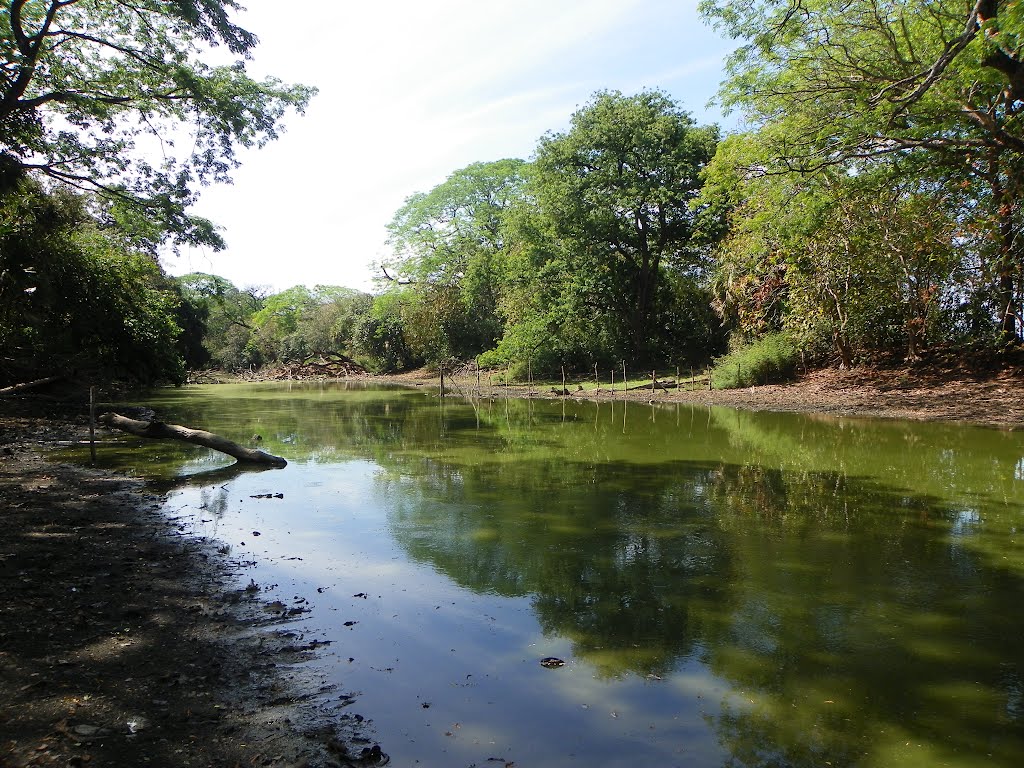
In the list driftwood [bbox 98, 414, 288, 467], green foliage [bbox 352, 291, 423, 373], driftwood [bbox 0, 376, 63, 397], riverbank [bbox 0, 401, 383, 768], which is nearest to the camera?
riverbank [bbox 0, 401, 383, 768]

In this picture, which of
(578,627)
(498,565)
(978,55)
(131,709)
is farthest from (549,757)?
(978,55)

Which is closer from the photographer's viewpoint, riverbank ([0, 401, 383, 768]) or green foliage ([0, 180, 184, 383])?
riverbank ([0, 401, 383, 768])

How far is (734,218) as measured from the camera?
21234 millimetres

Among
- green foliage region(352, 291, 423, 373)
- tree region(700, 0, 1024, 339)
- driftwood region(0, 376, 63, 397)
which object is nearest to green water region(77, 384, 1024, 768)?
driftwood region(0, 376, 63, 397)

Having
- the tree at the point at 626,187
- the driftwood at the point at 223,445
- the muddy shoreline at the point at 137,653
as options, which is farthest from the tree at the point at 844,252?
the muddy shoreline at the point at 137,653

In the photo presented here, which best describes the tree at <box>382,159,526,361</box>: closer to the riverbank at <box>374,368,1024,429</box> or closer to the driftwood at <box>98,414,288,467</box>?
the riverbank at <box>374,368,1024,429</box>

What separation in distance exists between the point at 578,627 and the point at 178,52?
12840mm

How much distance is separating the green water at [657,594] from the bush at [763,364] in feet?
31.9

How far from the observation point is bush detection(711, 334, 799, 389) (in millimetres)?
21547

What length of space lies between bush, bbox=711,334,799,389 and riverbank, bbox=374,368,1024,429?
0.50 m

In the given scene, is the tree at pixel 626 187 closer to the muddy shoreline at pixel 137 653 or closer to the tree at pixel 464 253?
the tree at pixel 464 253

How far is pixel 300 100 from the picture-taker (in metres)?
13.8

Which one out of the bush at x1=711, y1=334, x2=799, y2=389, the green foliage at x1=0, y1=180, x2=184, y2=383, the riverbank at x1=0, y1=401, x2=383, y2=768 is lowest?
the riverbank at x1=0, y1=401, x2=383, y2=768

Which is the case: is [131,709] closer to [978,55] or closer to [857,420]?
[978,55]
